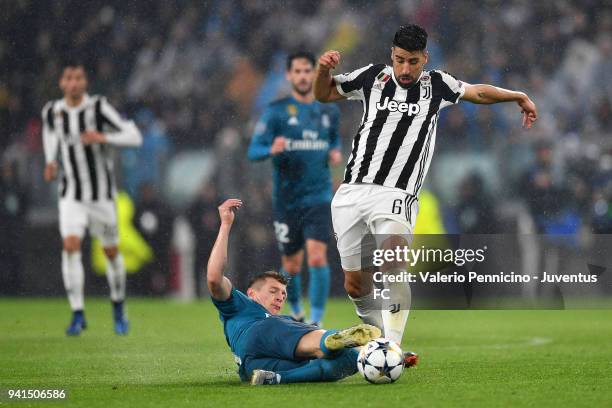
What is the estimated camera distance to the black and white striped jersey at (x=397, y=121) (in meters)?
6.69

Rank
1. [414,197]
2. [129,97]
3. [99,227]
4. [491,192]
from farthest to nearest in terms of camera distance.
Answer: [129,97]
[491,192]
[99,227]
[414,197]

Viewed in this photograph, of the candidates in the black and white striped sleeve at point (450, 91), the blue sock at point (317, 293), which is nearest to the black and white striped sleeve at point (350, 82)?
the black and white striped sleeve at point (450, 91)

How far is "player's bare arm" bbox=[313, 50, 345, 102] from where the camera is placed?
20.9 feet

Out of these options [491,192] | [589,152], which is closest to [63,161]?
[491,192]

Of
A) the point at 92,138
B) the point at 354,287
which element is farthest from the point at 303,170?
the point at 354,287

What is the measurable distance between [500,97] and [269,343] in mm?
1969

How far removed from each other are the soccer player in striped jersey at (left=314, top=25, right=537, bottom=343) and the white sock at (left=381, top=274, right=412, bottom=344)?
28 centimetres

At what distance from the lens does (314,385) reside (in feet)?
Result: 19.5

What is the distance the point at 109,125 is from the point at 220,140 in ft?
14.3

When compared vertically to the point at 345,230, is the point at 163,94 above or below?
above

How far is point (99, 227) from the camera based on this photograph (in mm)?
10531

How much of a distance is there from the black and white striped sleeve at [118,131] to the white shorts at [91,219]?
0.61 m

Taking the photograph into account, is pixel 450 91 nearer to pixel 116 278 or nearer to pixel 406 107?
pixel 406 107

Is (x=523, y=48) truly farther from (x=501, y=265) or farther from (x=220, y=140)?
(x=501, y=265)
